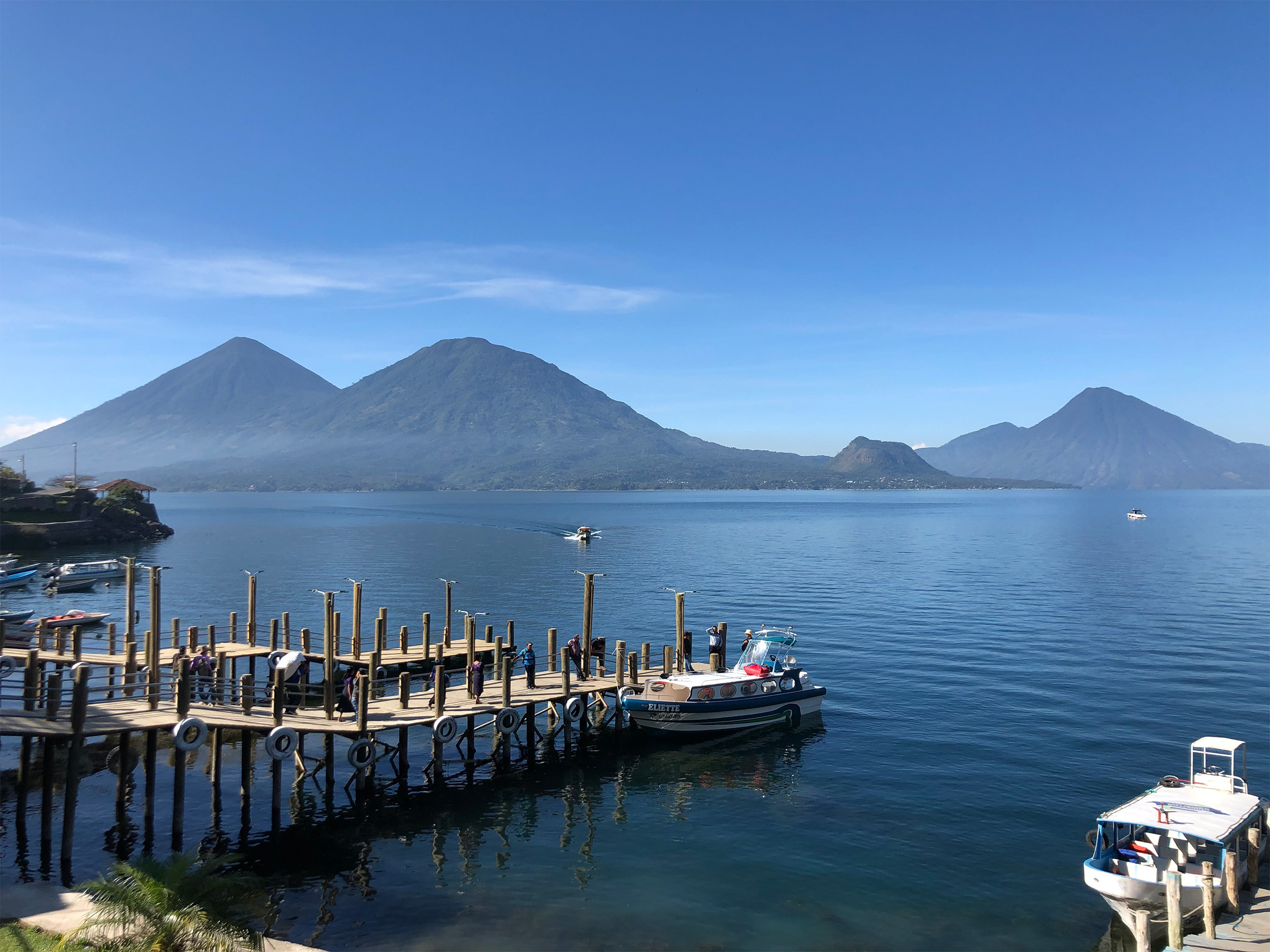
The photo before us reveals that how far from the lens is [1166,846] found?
1934cm

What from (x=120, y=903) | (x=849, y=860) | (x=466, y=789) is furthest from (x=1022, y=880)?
(x=120, y=903)

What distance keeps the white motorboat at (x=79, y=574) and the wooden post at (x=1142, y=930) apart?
8003 centimetres

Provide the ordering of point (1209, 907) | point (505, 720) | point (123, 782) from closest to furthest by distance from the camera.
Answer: point (1209, 907) → point (123, 782) → point (505, 720)

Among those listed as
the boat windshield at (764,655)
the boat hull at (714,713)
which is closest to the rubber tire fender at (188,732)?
the boat hull at (714,713)

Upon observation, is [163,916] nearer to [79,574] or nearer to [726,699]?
[726,699]

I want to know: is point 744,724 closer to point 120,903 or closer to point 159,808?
point 159,808

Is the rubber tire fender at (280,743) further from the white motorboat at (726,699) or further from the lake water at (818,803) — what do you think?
the white motorboat at (726,699)

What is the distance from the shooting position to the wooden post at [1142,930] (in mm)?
17234

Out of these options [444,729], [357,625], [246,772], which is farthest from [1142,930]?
[357,625]

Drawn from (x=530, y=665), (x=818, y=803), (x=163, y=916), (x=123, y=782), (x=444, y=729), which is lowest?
(x=818, y=803)

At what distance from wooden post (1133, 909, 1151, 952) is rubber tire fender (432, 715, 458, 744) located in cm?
1912

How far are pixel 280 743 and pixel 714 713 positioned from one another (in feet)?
53.0

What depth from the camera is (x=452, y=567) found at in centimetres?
8925

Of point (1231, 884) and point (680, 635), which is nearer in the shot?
point (1231, 884)
